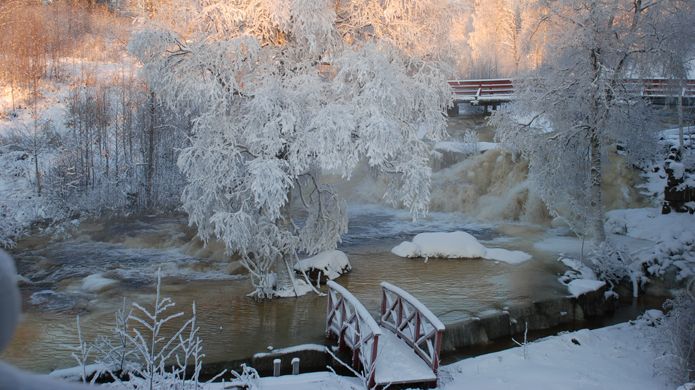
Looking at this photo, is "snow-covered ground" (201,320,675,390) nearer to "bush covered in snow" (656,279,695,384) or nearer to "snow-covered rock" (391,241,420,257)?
"bush covered in snow" (656,279,695,384)

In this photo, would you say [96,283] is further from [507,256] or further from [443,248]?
[507,256]

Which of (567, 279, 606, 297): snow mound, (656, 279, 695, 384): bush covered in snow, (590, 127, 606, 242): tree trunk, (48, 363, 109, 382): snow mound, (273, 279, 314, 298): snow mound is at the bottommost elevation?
(273, 279, 314, 298): snow mound

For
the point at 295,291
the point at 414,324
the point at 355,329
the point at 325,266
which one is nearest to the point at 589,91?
the point at 325,266

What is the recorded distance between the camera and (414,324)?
417 inches

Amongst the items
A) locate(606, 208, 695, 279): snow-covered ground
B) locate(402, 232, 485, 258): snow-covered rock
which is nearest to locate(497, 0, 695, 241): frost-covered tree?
locate(606, 208, 695, 279): snow-covered ground

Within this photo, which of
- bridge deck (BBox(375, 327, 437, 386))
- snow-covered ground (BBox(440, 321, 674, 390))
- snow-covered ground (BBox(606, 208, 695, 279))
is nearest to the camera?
bridge deck (BBox(375, 327, 437, 386))

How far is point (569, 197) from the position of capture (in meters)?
17.6

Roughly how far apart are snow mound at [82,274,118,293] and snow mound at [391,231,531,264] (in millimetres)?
7682

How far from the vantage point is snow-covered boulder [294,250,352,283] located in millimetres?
14822

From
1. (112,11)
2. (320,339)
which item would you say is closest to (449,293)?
(320,339)

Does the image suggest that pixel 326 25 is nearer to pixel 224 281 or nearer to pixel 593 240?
pixel 224 281

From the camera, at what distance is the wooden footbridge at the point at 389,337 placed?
352 inches

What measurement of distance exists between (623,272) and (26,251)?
52.3 feet

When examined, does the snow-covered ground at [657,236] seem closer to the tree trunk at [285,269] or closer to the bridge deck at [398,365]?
the bridge deck at [398,365]
